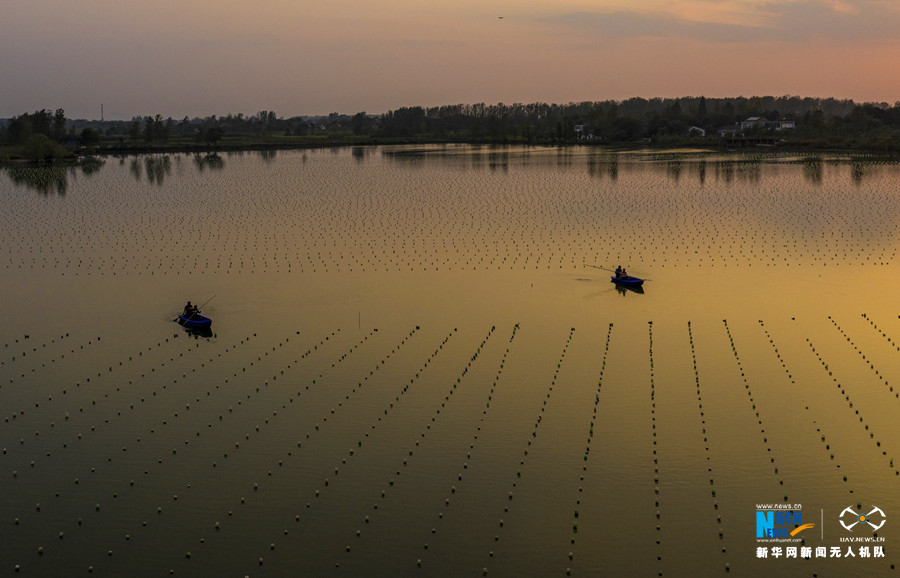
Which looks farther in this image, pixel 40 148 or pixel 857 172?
pixel 40 148

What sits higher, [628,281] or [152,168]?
[152,168]

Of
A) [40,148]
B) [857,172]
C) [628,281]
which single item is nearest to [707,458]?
[628,281]

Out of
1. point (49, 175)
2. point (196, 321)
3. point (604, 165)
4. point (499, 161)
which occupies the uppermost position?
point (499, 161)

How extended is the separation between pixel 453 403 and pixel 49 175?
12141 cm

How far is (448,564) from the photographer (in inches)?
887

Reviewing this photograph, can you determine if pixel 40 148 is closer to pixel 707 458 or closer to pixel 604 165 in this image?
pixel 604 165

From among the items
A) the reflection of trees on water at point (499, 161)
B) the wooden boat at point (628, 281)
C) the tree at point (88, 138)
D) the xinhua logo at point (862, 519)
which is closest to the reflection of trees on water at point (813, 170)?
the reflection of trees on water at point (499, 161)

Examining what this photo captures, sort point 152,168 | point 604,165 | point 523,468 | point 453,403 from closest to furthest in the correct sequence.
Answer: point 523,468
point 453,403
point 604,165
point 152,168

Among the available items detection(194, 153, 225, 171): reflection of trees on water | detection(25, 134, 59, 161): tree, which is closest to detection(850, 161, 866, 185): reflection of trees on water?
detection(194, 153, 225, 171): reflection of trees on water

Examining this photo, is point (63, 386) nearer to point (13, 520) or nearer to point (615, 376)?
point (13, 520)

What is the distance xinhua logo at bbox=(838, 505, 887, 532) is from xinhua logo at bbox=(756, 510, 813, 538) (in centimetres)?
104

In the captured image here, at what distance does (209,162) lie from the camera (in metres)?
172

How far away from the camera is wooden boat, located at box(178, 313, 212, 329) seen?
43.1m

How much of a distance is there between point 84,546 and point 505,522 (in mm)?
11578
